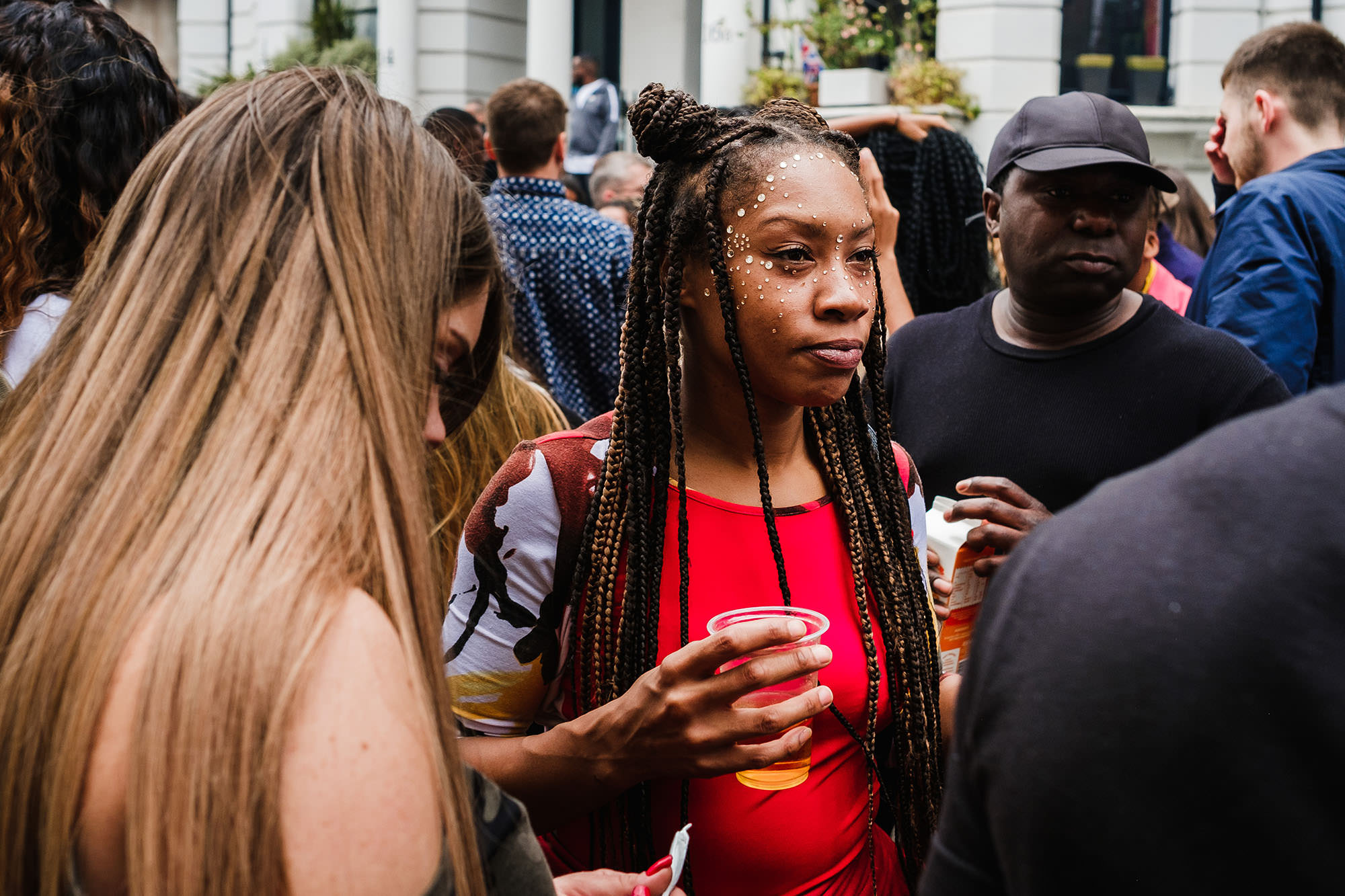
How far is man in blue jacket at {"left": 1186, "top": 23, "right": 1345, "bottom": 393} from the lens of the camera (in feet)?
10.6

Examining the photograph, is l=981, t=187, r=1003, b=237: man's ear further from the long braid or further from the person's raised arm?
the long braid

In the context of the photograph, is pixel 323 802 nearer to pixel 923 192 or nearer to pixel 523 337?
pixel 523 337

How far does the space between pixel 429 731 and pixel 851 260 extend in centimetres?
131

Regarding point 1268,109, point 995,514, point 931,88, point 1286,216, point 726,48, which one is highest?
point 726,48

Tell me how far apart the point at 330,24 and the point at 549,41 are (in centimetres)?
383

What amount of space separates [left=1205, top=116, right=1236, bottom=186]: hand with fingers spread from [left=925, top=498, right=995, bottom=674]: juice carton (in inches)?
101

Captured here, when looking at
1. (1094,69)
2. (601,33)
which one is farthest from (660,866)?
(601,33)

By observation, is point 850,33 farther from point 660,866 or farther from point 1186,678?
point 1186,678

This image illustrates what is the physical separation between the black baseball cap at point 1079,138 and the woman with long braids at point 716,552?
957 millimetres

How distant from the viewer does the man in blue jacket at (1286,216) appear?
3232 mm

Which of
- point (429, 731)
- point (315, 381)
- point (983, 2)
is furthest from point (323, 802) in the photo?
point (983, 2)

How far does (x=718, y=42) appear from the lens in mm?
13078

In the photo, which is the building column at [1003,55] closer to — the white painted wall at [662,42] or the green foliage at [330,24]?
the white painted wall at [662,42]

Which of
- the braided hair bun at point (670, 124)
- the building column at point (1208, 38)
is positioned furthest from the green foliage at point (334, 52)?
the braided hair bun at point (670, 124)
